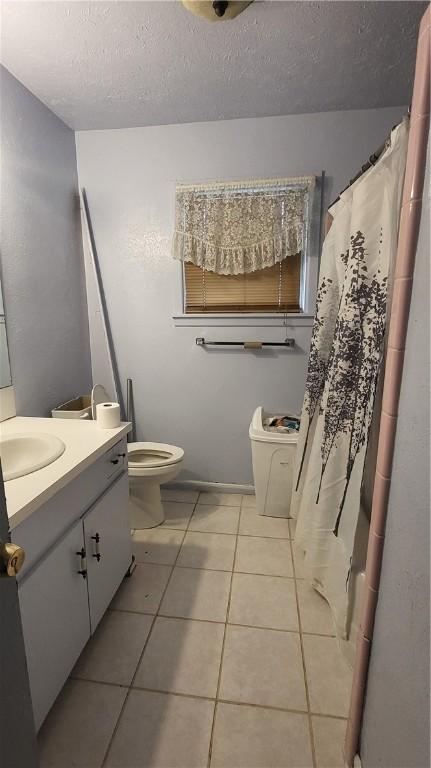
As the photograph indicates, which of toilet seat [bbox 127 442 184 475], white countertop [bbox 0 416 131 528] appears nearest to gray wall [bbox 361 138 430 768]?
white countertop [bbox 0 416 131 528]

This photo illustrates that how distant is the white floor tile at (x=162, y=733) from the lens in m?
0.98

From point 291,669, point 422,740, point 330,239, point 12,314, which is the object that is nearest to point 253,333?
point 330,239

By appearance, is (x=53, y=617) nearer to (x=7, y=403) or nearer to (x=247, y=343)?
(x=7, y=403)

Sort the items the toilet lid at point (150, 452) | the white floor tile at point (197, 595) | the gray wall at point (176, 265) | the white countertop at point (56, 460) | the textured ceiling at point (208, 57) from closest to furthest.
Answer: the white countertop at point (56, 460), the textured ceiling at point (208, 57), the white floor tile at point (197, 595), the gray wall at point (176, 265), the toilet lid at point (150, 452)

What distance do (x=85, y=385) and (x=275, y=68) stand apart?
203 cm

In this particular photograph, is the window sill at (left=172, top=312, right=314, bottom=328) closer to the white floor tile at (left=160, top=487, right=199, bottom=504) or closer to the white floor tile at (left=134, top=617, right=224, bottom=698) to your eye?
the white floor tile at (left=160, top=487, right=199, bottom=504)

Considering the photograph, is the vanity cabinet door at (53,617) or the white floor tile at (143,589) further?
the white floor tile at (143,589)

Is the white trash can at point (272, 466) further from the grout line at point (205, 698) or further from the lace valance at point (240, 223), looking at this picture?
the grout line at point (205, 698)

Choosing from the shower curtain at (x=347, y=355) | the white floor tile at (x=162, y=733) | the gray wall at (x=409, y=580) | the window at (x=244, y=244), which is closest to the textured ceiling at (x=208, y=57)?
the window at (x=244, y=244)

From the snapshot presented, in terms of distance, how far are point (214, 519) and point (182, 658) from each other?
0.89m

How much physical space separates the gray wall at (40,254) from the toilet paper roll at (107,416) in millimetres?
640

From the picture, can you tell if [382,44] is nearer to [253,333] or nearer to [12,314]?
[253,333]

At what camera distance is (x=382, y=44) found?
1.48 metres

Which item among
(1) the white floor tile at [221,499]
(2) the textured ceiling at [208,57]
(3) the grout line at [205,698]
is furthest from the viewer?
(1) the white floor tile at [221,499]
